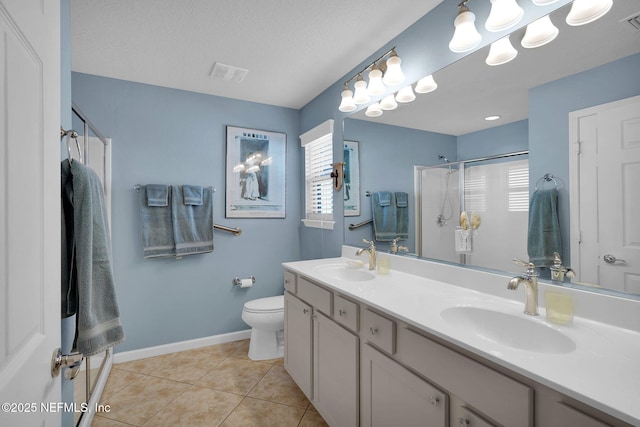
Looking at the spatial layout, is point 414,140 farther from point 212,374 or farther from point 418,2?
point 212,374

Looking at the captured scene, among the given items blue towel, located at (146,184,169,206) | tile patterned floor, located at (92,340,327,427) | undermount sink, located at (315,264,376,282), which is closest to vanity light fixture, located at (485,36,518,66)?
undermount sink, located at (315,264,376,282)

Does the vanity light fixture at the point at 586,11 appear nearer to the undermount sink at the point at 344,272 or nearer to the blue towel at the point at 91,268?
the undermount sink at the point at 344,272

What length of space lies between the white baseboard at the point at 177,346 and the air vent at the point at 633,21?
3181mm

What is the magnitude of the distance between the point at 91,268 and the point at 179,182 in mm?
1760

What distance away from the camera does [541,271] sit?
4.14 feet

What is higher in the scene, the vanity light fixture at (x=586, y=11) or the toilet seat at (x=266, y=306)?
the vanity light fixture at (x=586, y=11)

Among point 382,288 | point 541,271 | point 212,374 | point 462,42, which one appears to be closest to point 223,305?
point 212,374

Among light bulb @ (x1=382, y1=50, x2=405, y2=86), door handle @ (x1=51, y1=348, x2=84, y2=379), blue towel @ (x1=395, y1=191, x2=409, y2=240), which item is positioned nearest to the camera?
door handle @ (x1=51, y1=348, x2=84, y2=379)

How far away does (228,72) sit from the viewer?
2.41 m

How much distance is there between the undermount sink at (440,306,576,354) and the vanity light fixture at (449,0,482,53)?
118 cm

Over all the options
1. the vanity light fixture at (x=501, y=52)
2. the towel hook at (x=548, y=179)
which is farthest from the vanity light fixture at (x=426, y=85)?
the towel hook at (x=548, y=179)

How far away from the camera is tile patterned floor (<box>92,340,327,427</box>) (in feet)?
6.05

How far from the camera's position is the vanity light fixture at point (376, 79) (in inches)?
71.6

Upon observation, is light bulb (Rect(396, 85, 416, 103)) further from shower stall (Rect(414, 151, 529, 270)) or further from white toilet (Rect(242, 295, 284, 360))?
white toilet (Rect(242, 295, 284, 360))
